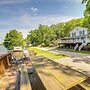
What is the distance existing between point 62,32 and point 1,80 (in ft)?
296

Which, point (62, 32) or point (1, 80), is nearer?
point (1, 80)

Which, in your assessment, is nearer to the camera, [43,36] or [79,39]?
[79,39]

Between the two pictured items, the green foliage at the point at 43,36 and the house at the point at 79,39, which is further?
the green foliage at the point at 43,36

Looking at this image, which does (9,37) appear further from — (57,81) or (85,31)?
(57,81)

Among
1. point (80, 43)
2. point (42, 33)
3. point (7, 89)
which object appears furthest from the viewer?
point (42, 33)

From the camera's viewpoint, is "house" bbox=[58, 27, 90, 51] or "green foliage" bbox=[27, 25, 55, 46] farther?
"green foliage" bbox=[27, 25, 55, 46]

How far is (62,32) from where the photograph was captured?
9850 cm

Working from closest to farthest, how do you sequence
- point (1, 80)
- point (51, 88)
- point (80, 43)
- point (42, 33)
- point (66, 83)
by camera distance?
point (51, 88) < point (66, 83) < point (1, 80) < point (80, 43) < point (42, 33)

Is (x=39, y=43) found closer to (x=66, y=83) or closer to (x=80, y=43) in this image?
(x=80, y=43)

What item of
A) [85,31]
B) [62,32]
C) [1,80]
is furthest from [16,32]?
[1,80]

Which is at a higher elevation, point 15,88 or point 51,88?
point 51,88

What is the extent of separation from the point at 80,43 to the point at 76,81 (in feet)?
150

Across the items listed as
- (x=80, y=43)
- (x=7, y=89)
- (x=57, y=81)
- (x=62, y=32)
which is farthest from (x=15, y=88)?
(x=62, y=32)

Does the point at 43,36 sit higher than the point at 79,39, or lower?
higher
